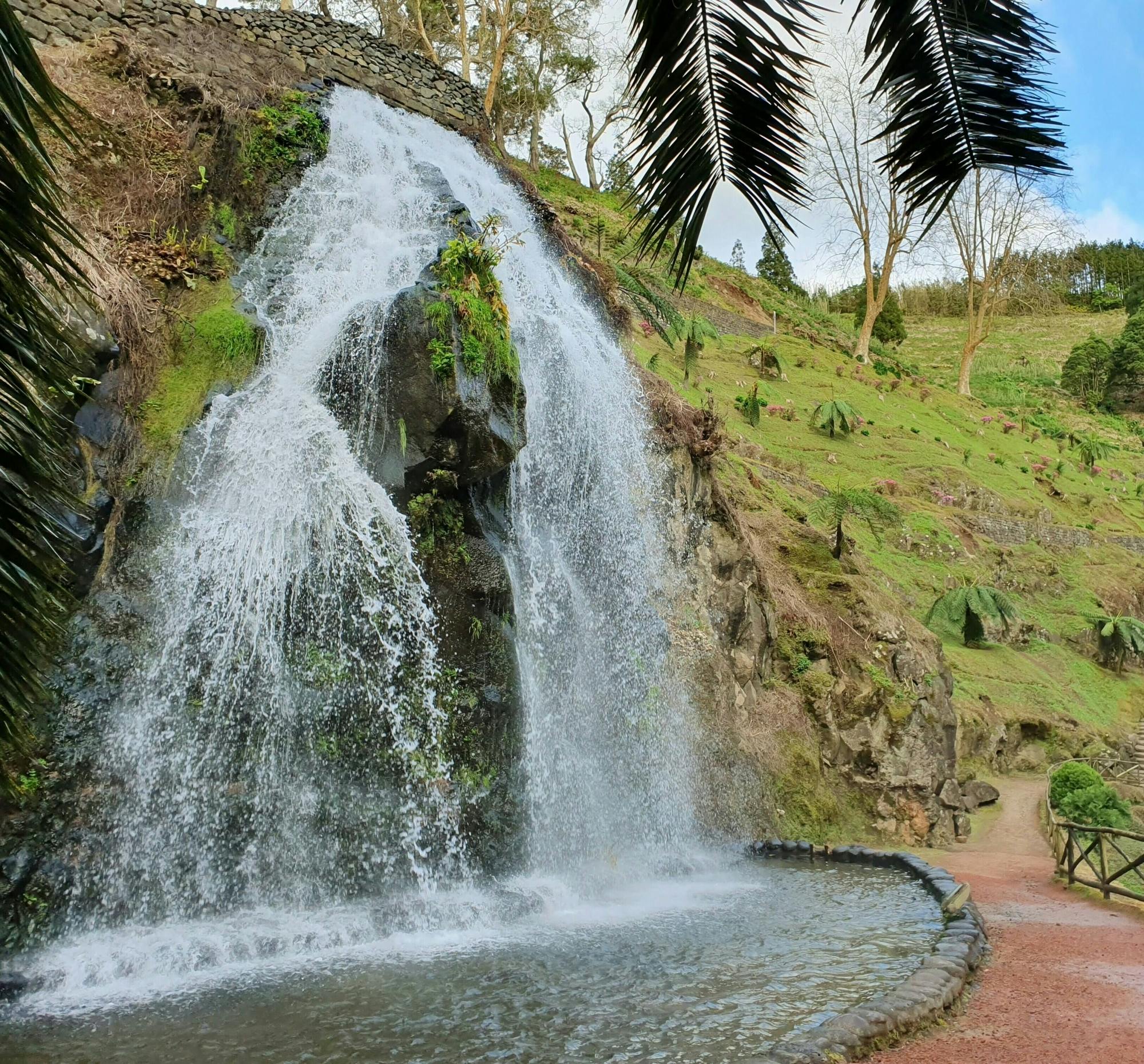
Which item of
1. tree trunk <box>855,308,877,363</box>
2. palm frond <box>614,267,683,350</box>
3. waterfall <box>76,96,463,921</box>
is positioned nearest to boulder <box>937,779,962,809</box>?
waterfall <box>76,96,463,921</box>

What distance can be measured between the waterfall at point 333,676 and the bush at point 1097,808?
667 cm

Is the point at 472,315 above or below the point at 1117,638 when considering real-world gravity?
above

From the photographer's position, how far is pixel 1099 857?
1088 cm

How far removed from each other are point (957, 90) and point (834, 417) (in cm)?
2852

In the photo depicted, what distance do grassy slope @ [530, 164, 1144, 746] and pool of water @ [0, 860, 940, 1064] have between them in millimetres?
9660

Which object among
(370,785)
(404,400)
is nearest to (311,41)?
(404,400)

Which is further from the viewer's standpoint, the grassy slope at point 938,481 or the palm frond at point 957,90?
the grassy slope at point 938,481

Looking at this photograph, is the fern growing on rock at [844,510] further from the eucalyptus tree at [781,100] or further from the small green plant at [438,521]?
the eucalyptus tree at [781,100]

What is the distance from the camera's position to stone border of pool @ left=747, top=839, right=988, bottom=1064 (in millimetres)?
5176

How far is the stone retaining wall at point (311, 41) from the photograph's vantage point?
13188mm

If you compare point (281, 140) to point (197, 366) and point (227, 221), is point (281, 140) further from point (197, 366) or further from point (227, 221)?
point (197, 366)

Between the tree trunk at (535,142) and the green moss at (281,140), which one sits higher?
the tree trunk at (535,142)

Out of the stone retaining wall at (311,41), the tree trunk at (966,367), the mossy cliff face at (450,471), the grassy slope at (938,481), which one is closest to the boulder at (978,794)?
the grassy slope at (938,481)

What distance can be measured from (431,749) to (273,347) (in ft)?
15.8
